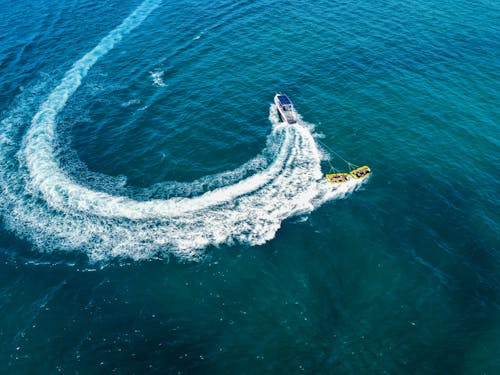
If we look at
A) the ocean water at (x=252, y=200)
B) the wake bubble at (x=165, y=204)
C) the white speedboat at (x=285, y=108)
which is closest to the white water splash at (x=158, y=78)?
the ocean water at (x=252, y=200)

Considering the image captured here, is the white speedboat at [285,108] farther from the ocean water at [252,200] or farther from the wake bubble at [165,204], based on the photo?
the ocean water at [252,200]

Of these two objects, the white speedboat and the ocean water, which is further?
the white speedboat

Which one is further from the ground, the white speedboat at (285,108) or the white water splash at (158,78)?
the white water splash at (158,78)

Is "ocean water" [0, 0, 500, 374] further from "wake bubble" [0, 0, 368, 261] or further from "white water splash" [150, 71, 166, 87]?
"white water splash" [150, 71, 166, 87]

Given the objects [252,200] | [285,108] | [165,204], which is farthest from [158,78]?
[252,200]

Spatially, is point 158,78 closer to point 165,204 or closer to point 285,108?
point 285,108

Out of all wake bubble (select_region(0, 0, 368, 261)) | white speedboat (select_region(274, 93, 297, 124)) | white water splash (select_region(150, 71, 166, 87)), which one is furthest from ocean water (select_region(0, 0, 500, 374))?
white speedboat (select_region(274, 93, 297, 124))

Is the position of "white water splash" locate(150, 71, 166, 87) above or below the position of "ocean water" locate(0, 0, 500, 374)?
above
